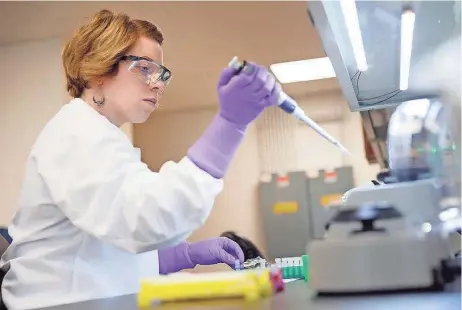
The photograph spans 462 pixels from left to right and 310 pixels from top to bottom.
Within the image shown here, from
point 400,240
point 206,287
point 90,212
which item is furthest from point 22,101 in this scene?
point 400,240

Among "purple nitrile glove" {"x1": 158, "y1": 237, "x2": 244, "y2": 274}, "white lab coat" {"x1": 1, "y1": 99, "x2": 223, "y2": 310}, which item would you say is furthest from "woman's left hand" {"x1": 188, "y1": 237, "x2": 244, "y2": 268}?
"white lab coat" {"x1": 1, "y1": 99, "x2": 223, "y2": 310}

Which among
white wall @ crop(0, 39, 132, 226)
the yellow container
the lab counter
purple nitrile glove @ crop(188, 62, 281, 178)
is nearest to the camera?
the lab counter

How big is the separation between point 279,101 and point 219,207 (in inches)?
183

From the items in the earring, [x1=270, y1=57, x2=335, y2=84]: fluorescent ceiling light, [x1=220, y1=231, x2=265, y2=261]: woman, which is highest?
[x1=270, y1=57, x2=335, y2=84]: fluorescent ceiling light

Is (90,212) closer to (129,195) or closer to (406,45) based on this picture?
(129,195)

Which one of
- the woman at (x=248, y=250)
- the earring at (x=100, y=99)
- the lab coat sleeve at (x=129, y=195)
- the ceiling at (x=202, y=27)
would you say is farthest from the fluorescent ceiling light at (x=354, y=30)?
the ceiling at (x=202, y=27)

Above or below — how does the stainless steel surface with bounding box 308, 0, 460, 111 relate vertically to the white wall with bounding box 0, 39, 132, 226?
below

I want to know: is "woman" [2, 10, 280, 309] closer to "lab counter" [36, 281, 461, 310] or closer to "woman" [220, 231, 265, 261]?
"lab counter" [36, 281, 461, 310]

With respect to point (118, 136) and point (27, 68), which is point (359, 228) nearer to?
point (118, 136)

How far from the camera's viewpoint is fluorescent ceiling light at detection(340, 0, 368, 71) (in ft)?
2.63

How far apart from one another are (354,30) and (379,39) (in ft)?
0.42

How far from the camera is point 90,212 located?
0.81m

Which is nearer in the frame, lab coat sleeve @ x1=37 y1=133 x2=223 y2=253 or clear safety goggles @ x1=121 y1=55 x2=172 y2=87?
lab coat sleeve @ x1=37 y1=133 x2=223 y2=253

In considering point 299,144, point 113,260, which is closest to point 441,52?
point 113,260
